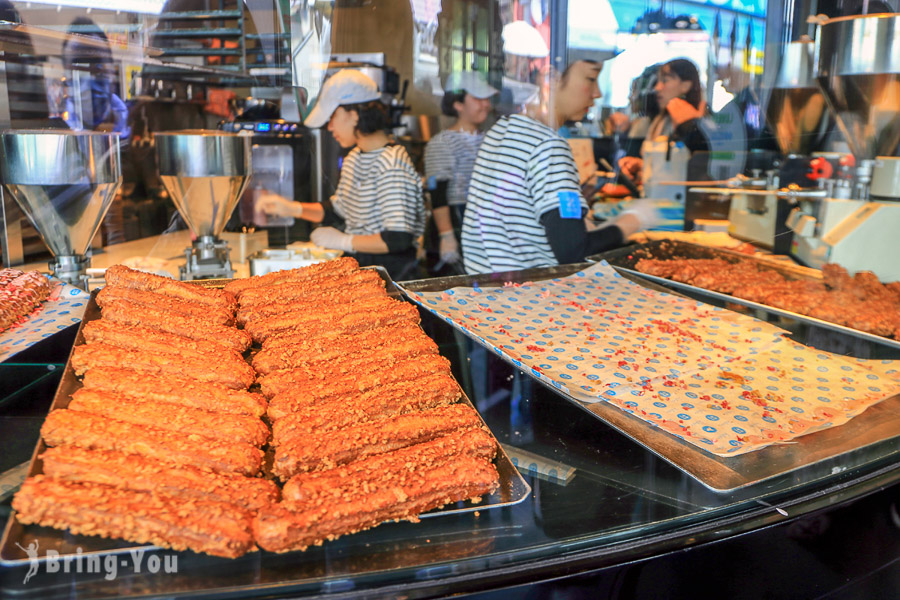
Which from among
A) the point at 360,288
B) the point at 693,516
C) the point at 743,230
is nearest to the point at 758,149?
the point at 743,230

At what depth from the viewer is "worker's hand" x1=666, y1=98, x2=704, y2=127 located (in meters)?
4.97

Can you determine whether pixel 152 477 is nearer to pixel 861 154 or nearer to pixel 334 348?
pixel 334 348

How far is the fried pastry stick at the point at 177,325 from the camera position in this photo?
1.52 metres

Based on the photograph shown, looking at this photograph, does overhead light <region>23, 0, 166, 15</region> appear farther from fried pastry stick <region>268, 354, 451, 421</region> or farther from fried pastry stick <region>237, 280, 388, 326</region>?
fried pastry stick <region>268, 354, 451, 421</region>

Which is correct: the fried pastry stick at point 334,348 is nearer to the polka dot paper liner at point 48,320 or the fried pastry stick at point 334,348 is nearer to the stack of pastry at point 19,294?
the polka dot paper liner at point 48,320

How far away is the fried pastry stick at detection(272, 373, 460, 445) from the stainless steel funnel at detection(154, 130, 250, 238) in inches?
54.9

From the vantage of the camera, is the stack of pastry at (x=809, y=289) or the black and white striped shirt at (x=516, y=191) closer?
the stack of pastry at (x=809, y=289)

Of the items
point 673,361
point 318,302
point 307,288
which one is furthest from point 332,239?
point 673,361

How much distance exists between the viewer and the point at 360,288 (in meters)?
1.92

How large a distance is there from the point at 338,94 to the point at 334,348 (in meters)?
2.98

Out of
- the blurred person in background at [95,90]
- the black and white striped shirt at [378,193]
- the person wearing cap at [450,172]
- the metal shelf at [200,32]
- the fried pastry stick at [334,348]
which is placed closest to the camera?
the fried pastry stick at [334,348]

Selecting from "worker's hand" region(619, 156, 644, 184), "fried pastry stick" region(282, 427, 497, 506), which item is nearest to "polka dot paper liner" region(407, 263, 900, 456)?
"fried pastry stick" region(282, 427, 497, 506)

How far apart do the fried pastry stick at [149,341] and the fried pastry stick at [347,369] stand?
14cm

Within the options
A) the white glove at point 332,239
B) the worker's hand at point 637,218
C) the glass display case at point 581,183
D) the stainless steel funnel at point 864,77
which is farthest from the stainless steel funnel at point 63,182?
the stainless steel funnel at point 864,77
